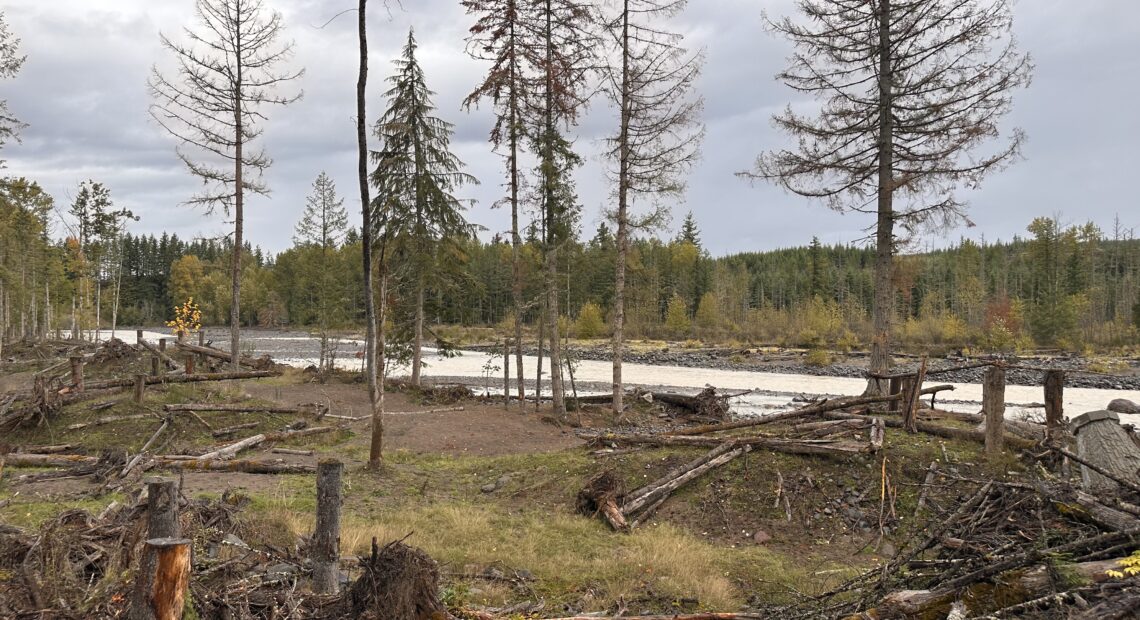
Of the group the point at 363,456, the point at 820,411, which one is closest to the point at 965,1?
the point at 820,411

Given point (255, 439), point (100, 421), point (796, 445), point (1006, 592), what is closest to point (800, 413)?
point (796, 445)

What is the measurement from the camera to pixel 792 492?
10.5 meters

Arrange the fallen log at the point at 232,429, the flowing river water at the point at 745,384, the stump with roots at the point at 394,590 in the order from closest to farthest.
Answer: the stump with roots at the point at 394,590
the fallen log at the point at 232,429
the flowing river water at the point at 745,384

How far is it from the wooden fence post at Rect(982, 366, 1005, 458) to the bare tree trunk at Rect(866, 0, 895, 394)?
6.00 metres

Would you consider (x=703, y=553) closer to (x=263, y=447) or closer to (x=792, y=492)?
(x=792, y=492)

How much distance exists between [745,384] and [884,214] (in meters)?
19.4

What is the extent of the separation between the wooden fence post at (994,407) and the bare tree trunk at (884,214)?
600cm

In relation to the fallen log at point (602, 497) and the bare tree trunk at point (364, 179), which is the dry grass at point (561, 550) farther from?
the bare tree trunk at point (364, 179)

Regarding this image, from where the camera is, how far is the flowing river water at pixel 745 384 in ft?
85.2

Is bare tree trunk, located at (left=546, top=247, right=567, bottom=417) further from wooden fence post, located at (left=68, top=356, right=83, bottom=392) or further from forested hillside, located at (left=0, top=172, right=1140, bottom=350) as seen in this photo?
wooden fence post, located at (left=68, top=356, right=83, bottom=392)

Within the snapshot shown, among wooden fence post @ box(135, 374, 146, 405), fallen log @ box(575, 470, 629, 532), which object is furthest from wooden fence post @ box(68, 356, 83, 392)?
fallen log @ box(575, 470, 629, 532)

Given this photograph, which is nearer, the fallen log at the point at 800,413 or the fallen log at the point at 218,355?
the fallen log at the point at 800,413

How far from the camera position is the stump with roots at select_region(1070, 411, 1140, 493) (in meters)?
6.27

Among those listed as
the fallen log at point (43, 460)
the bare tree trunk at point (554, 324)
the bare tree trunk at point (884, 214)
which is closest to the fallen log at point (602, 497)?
the fallen log at point (43, 460)
